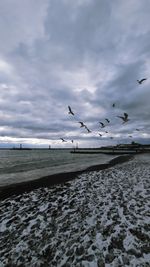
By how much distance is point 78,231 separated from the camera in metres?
6.32

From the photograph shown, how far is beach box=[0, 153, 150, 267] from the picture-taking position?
4.78 metres

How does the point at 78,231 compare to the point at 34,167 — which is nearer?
the point at 78,231

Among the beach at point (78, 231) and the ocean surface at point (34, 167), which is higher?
the beach at point (78, 231)

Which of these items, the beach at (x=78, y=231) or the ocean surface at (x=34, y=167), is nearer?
the beach at (x=78, y=231)

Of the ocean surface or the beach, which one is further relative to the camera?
the ocean surface

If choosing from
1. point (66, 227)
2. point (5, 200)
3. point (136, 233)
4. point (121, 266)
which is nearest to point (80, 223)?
point (66, 227)

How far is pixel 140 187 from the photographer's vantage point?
11.6 m

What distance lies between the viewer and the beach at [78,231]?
478 cm

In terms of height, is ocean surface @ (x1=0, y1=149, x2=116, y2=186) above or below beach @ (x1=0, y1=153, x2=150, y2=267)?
below

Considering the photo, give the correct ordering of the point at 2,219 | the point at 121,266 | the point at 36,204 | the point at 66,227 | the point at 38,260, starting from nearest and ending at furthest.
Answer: the point at 121,266
the point at 38,260
the point at 66,227
the point at 2,219
the point at 36,204

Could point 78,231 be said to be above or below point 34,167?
above

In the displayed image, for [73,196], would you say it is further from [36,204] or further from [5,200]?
[5,200]

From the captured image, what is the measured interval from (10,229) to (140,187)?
29.3ft

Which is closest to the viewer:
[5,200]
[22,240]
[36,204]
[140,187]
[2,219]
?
[22,240]
